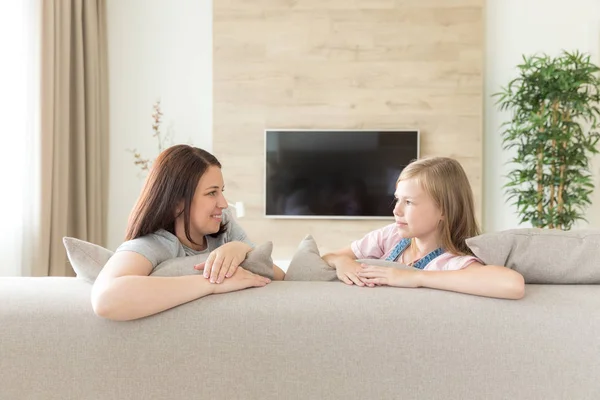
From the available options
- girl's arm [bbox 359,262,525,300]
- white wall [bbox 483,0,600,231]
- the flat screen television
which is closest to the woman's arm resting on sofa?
girl's arm [bbox 359,262,525,300]

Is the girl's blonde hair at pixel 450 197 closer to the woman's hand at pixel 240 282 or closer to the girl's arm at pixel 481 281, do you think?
the girl's arm at pixel 481 281

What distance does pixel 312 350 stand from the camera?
1513 millimetres

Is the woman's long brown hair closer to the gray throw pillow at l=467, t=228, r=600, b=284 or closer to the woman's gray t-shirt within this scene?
the woman's gray t-shirt

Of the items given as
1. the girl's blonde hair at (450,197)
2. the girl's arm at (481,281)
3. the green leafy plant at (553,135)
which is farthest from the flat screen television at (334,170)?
the girl's arm at (481,281)

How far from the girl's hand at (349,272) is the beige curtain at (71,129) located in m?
3.62

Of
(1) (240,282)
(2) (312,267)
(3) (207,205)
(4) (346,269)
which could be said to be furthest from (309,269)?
(3) (207,205)

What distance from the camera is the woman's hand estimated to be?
1593 mm

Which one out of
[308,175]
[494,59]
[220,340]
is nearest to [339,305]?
[220,340]

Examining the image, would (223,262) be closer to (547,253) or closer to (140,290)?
(140,290)

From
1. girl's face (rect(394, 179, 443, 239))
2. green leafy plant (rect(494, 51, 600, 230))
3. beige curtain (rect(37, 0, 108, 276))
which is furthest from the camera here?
green leafy plant (rect(494, 51, 600, 230))

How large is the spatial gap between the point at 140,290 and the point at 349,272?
51 cm

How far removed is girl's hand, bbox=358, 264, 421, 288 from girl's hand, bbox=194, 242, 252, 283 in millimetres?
301

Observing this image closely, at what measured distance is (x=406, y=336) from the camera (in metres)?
1.50

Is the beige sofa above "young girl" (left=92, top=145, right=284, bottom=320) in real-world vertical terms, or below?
below
